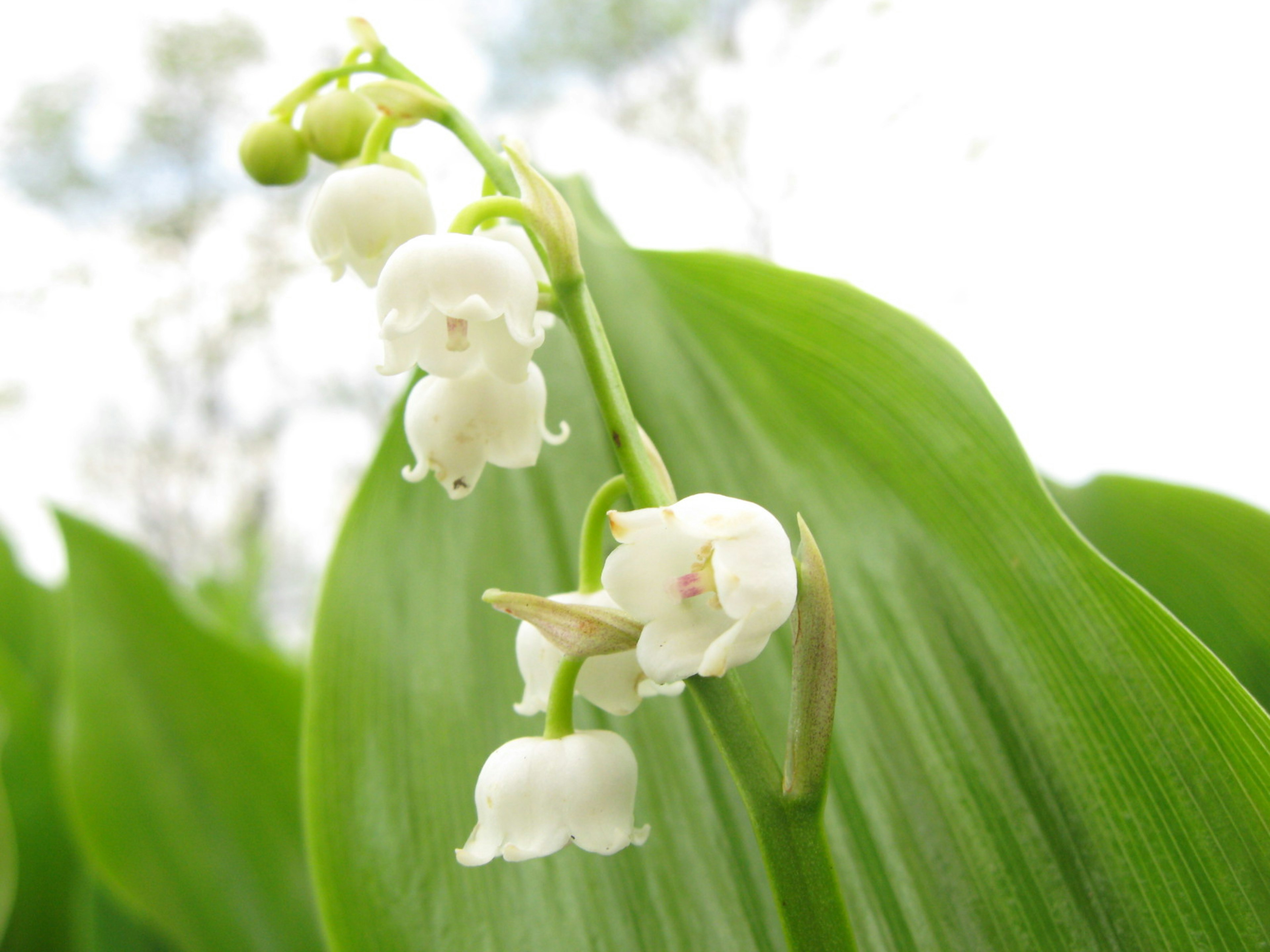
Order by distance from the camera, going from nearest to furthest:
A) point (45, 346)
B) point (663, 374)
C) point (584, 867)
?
point (584, 867) < point (663, 374) < point (45, 346)

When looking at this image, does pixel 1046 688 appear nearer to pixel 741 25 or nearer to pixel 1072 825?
pixel 1072 825

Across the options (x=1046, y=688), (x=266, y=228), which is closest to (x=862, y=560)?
(x=1046, y=688)

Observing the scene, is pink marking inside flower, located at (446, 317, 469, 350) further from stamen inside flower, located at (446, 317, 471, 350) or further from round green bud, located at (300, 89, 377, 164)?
round green bud, located at (300, 89, 377, 164)

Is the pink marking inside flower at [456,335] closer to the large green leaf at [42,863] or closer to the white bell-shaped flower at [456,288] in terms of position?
the white bell-shaped flower at [456,288]

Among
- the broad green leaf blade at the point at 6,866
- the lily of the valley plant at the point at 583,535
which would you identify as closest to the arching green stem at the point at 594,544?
the lily of the valley plant at the point at 583,535

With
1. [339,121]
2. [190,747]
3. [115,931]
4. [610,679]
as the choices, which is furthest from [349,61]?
[115,931]
